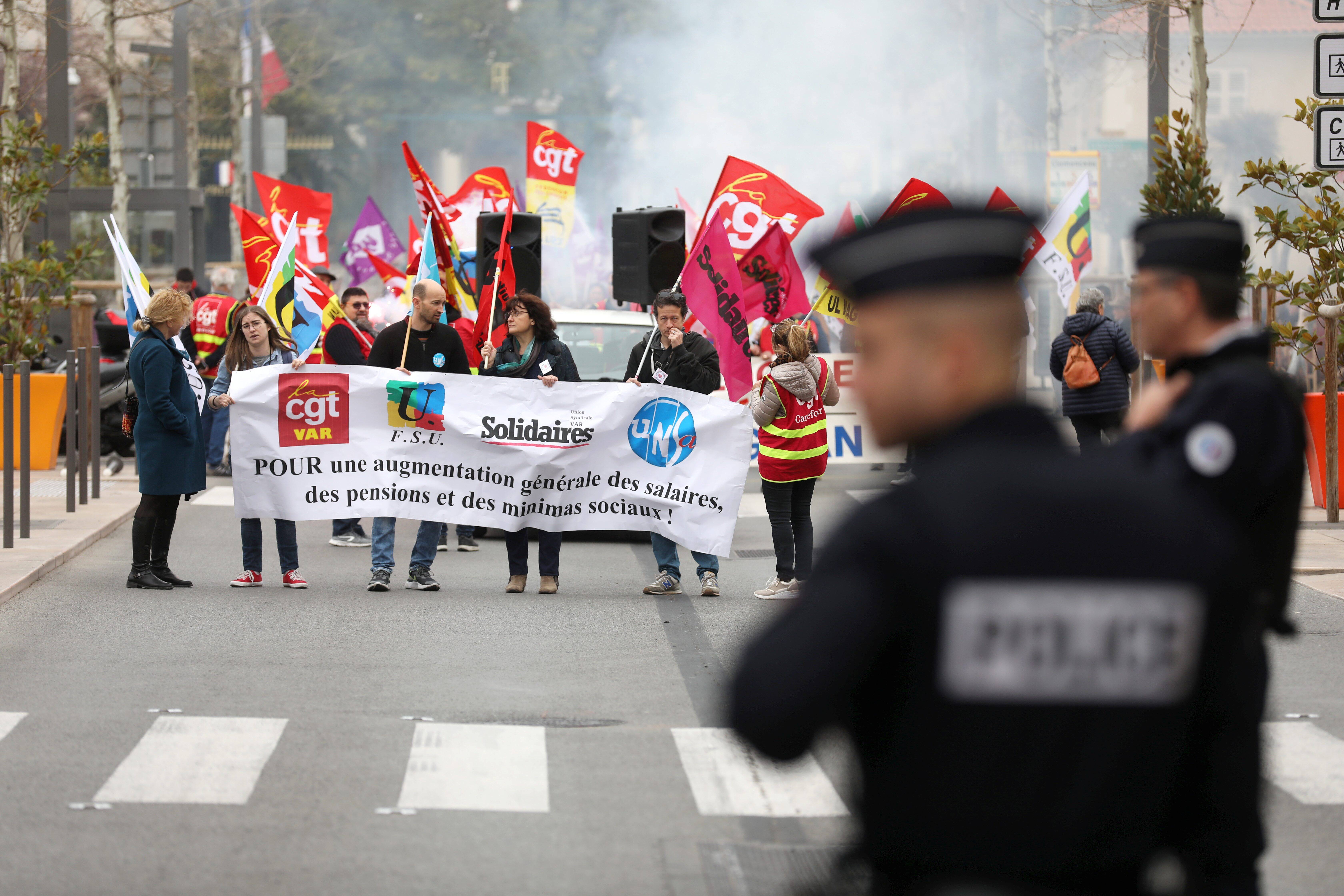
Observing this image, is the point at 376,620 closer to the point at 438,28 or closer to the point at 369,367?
the point at 369,367

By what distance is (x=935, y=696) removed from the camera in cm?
189

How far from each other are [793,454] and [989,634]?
27.5 ft

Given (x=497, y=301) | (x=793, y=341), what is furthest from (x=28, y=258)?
(x=793, y=341)

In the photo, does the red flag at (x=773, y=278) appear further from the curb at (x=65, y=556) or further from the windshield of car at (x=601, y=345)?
the curb at (x=65, y=556)

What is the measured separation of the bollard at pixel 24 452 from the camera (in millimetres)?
11594

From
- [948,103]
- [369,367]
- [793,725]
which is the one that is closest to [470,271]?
[369,367]

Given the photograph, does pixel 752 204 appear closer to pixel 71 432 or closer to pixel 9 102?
pixel 71 432

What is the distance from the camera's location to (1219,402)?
3.35m

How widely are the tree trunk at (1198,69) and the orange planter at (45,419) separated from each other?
11.9 m

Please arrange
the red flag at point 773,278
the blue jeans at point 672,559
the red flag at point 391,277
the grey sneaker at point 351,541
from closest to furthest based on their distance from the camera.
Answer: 1. the blue jeans at point 672,559
2. the red flag at point 773,278
3. the grey sneaker at point 351,541
4. the red flag at point 391,277

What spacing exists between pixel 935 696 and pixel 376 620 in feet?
25.4

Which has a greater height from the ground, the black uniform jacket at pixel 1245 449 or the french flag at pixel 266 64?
the french flag at pixel 266 64

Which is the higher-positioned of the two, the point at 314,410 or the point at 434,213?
the point at 434,213

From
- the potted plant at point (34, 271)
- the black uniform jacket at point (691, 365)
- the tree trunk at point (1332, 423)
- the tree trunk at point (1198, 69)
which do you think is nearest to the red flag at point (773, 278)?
the black uniform jacket at point (691, 365)
